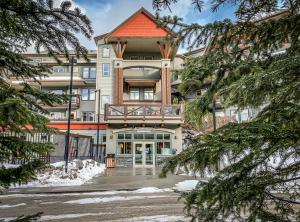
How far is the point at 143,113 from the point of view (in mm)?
24219

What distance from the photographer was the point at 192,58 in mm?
3248

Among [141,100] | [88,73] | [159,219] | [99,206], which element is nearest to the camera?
[159,219]

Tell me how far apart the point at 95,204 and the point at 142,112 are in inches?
641

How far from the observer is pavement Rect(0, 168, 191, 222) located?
6.59 metres

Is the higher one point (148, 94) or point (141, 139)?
point (148, 94)

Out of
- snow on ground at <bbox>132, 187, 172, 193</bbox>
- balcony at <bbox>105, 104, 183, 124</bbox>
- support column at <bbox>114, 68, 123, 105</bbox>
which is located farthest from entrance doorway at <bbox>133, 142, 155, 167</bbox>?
snow on ground at <bbox>132, 187, 172, 193</bbox>

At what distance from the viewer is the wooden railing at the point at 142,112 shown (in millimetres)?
24031

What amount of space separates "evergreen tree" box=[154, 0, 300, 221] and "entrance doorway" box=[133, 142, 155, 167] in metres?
21.8

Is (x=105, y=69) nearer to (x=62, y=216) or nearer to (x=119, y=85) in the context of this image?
(x=119, y=85)

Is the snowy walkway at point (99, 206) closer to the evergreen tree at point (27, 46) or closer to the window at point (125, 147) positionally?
the evergreen tree at point (27, 46)

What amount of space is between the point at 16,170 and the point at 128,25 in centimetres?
2502

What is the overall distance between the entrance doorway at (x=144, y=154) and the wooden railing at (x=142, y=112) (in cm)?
245

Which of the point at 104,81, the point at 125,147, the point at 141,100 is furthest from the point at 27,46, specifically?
the point at 104,81

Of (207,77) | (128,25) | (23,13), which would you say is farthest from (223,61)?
(128,25)
